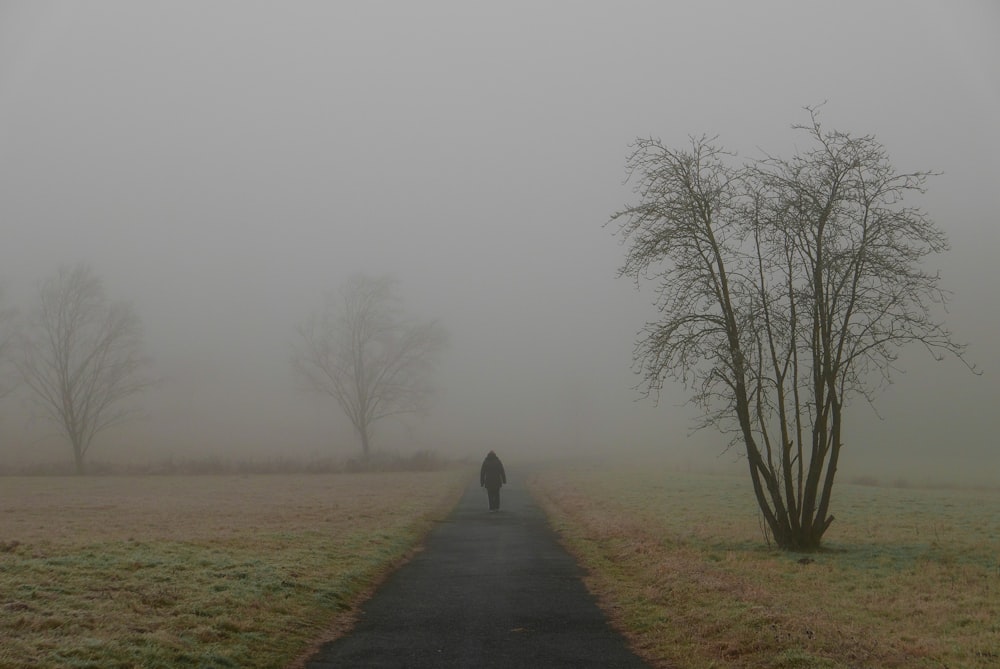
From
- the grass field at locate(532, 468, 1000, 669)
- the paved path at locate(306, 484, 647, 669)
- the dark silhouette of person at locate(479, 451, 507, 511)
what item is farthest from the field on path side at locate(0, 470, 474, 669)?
the grass field at locate(532, 468, 1000, 669)

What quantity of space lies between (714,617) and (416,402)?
5931 centimetres

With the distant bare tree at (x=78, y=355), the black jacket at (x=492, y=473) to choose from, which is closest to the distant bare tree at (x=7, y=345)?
the distant bare tree at (x=78, y=355)

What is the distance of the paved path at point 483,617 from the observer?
9703mm

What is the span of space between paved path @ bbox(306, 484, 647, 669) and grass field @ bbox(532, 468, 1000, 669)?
639 millimetres

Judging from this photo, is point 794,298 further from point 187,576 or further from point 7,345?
point 7,345

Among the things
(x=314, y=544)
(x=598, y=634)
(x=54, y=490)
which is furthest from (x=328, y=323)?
(x=598, y=634)

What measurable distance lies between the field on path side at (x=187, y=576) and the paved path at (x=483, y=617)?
0.77m

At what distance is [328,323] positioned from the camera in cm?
7269

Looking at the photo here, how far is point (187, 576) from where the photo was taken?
1389 centimetres

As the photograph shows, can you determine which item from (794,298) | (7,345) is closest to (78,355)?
(7,345)

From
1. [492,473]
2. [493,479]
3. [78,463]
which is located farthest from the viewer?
[78,463]

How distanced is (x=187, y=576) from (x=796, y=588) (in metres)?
11.2

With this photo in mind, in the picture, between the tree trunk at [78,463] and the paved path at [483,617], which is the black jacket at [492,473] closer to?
the paved path at [483,617]

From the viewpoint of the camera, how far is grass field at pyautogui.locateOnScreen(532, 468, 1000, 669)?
9719mm
